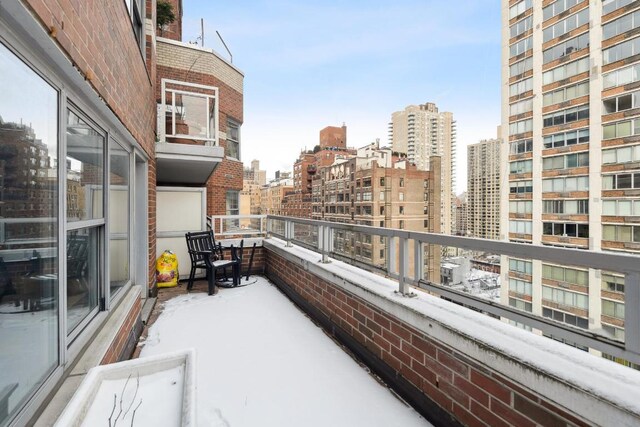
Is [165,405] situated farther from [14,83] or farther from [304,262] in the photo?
[304,262]

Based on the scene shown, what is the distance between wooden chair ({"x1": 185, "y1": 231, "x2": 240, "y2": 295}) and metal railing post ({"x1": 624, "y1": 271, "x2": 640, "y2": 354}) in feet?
16.7

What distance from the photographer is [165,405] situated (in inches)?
47.8

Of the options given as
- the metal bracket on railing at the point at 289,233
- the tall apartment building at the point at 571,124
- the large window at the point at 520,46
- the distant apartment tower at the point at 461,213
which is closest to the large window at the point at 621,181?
the tall apartment building at the point at 571,124

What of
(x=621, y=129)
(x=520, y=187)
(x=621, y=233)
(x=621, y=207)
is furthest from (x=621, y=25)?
(x=621, y=233)

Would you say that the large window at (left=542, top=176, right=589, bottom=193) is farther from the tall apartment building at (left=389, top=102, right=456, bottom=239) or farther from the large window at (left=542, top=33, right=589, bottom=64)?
the tall apartment building at (left=389, top=102, right=456, bottom=239)

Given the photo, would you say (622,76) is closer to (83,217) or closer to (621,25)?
(621,25)

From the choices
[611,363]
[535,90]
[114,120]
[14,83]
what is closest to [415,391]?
[611,363]

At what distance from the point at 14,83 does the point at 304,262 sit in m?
3.63

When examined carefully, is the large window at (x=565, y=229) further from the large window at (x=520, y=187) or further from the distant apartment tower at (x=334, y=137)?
the distant apartment tower at (x=334, y=137)

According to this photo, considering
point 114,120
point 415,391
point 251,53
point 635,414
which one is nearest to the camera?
point 635,414

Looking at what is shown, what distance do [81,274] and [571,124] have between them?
6408 centimetres

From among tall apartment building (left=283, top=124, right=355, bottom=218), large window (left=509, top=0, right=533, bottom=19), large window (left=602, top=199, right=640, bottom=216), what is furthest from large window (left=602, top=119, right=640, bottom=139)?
tall apartment building (left=283, top=124, right=355, bottom=218)

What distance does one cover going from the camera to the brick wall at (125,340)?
224 centimetres

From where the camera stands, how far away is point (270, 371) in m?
2.87
